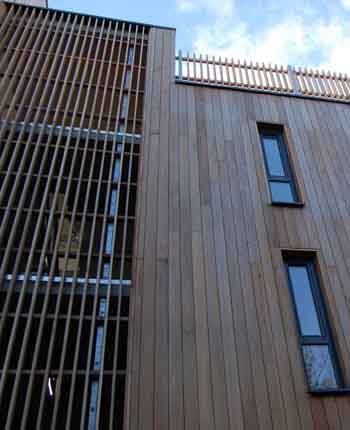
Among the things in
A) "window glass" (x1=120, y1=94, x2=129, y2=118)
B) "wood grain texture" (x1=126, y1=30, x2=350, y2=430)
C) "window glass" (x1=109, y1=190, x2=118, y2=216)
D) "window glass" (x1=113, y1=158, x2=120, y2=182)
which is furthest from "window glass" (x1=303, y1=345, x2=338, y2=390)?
"window glass" (x1=120, y1=94, x2=129, y2=118)

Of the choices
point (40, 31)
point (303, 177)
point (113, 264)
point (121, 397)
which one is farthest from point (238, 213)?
point (40, 31)

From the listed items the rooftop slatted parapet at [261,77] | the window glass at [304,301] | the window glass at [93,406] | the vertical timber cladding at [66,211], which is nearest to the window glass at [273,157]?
the rooftop slatted parapet at [261,77]

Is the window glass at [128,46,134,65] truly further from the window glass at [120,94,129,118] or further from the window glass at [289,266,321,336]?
the window glass at [289,266,321,336]

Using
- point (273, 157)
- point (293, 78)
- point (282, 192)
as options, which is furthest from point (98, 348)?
point (293, 78)

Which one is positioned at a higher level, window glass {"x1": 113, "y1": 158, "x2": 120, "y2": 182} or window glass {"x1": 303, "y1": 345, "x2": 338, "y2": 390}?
window glass {"x1": 113, "y1": 158, "x2": 120, "y2": 182}

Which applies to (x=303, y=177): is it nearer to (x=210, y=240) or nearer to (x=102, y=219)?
(x=210, y=240)

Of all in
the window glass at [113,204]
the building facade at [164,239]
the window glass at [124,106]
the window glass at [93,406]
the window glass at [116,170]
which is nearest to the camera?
the window glass at [93,406]

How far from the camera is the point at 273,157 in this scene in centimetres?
463

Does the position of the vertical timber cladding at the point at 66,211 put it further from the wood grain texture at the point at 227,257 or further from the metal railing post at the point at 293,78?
the metal railing post at the point at 293,78

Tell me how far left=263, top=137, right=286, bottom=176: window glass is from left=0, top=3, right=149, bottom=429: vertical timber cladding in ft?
5.90

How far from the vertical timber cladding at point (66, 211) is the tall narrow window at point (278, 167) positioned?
1771 mm

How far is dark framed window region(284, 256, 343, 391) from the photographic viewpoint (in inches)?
A: 121

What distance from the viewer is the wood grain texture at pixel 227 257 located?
2.74 metres

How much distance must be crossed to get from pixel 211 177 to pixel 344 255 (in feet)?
5.76
